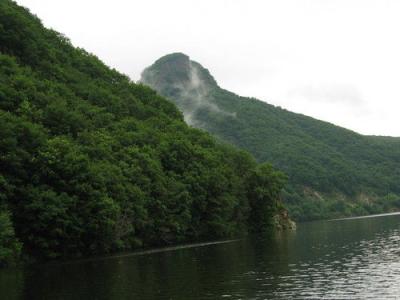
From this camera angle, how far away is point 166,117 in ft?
536

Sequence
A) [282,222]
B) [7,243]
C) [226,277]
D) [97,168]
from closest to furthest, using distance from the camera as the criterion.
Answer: [226,277]
[7,243]
[97,168]
[282,222]

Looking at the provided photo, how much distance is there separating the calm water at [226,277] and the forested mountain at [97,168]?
393 inches

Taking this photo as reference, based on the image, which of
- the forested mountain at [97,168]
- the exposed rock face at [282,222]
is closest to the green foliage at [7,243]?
the forested mountain at [97,168]

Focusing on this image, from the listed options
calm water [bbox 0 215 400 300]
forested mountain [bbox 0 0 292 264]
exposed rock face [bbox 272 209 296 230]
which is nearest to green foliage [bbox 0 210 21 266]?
forested mountain [bbox 0 0 292 264]

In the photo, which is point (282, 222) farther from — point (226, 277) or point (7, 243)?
point (226, 277)

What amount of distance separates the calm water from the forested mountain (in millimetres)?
9992

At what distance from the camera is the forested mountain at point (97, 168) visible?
2921 inches

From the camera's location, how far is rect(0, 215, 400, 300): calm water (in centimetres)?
3869

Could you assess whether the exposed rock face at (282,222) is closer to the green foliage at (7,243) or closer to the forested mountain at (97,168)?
the forested mountain at (97,168)

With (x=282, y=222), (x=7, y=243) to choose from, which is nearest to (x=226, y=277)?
(x=7, y=243)

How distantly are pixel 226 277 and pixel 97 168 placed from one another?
43.4m

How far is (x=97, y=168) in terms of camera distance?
85812mm

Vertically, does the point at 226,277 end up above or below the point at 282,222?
below

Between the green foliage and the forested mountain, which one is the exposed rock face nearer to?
the forested mountain
